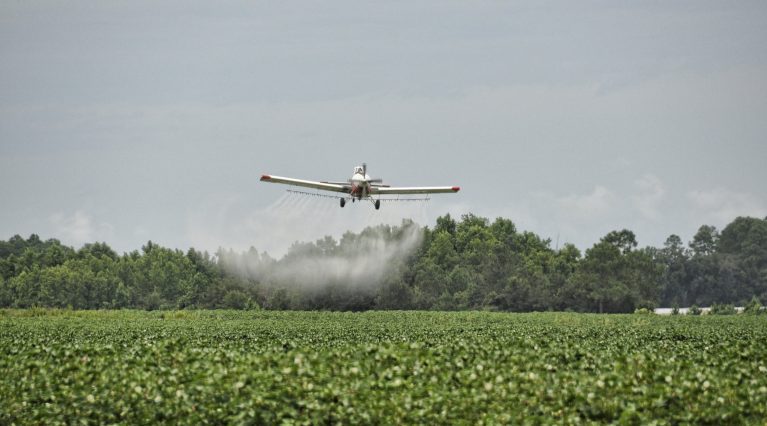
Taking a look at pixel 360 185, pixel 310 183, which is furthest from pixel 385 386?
pixel 310 183

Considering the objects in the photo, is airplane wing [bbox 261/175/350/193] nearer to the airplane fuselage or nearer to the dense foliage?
the airplane fuselage

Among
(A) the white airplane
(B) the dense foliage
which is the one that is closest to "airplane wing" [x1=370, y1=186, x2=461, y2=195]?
(A) the white airplane

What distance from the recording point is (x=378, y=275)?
4823 inches

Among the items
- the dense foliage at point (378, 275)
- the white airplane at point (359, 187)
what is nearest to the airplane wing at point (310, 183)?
the white airplane at point (359, 187)

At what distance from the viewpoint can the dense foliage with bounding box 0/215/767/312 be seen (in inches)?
4749

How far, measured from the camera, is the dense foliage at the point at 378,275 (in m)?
121

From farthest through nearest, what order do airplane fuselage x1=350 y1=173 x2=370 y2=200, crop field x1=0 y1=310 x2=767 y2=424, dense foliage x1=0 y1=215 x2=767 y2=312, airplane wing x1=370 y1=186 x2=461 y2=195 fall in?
dense foliage x1=0 y1=215 x2=767 y2=312
airplane wing x1=370 y1=186 x2=461 y2=195
airplane fuselage x1=350 y1=173 x2=370 y2=200
crop field x1=0 y1=310 x2=767 y2=424

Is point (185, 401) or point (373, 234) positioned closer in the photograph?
point (185, 401)

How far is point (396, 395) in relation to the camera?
22.9m

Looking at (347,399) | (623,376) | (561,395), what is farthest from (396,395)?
(623,376)

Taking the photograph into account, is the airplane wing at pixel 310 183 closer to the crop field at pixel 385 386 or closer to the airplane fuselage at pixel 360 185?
the airplane fuselage at pixel 360 185

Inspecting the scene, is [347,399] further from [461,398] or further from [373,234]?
[373,234]

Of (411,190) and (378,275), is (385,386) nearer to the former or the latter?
(411,190)

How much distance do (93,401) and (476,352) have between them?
934 centimetres
